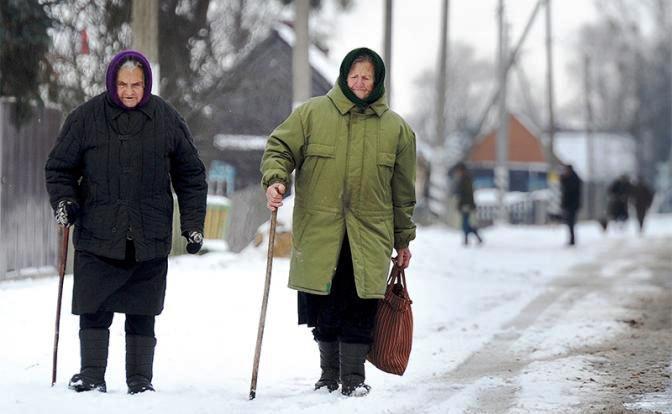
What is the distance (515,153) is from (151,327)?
228 ft

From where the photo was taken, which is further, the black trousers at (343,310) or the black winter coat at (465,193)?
the black winter coat at (465,193)

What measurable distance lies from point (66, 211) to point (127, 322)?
64 cm

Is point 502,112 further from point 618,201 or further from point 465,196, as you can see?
point 465,196

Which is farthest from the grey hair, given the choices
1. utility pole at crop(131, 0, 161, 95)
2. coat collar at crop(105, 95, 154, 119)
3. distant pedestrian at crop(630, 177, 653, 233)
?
distant pedestrian at crop(630, 177, 653, 233)

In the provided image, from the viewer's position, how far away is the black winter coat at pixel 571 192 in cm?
2361

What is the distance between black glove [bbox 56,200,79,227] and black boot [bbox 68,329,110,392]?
0.53 m

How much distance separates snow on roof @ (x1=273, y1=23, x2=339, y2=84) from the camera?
87.8 ft

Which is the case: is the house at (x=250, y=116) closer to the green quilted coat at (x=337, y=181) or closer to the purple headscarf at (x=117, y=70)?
the green quilted coat at (x=337, y=181)

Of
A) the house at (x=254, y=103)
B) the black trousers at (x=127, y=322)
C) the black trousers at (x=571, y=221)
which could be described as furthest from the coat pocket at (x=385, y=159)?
the black trousers at (x=571, y=221)

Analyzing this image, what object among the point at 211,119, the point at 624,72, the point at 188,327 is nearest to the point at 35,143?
the point at 188,327

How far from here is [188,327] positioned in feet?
27.5

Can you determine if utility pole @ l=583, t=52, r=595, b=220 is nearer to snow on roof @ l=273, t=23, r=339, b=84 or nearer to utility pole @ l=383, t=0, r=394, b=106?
snow on roof @ l=273, t=23, r=339, b=84

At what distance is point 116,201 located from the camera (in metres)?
5.93

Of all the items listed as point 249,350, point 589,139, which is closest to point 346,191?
point 249,350
